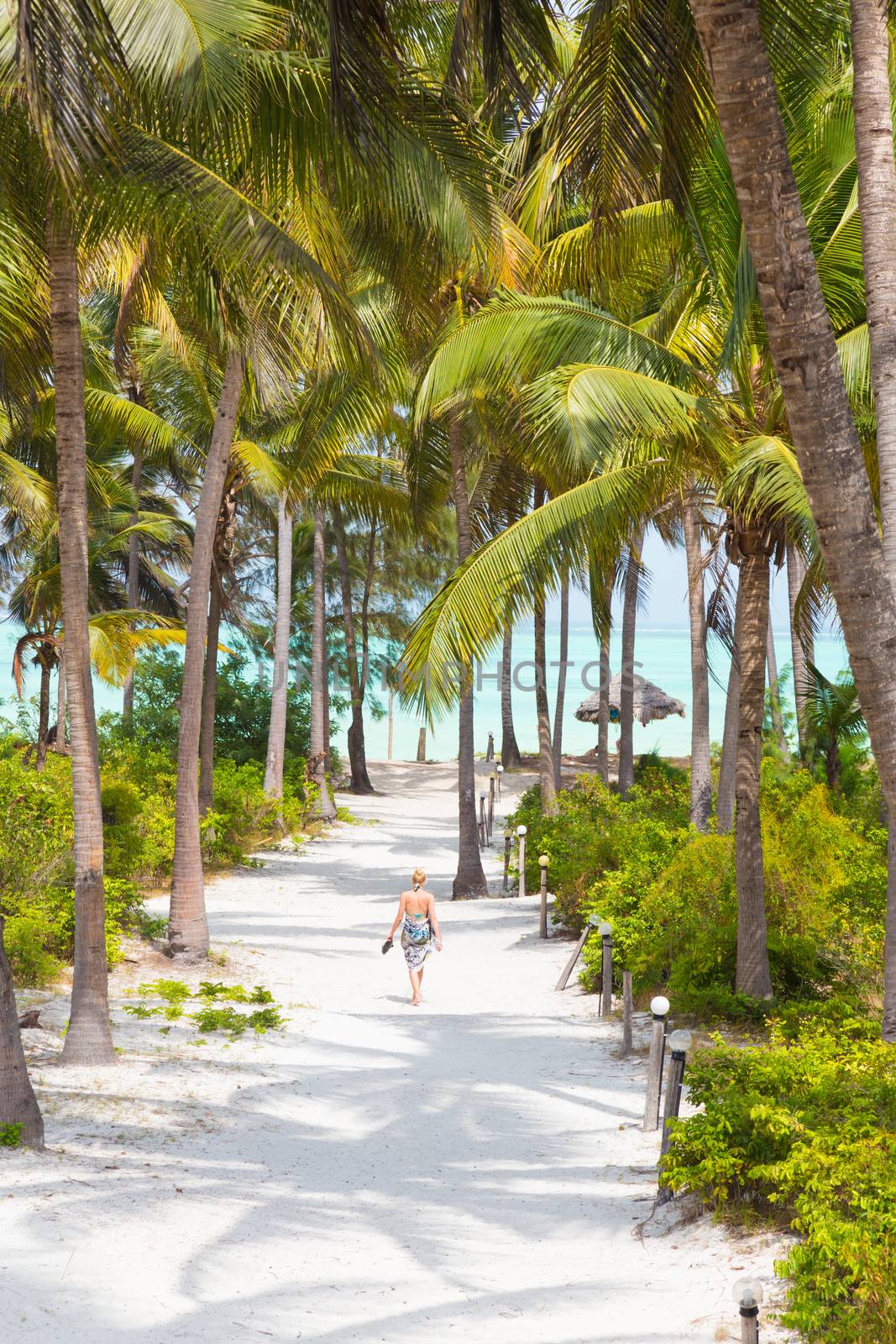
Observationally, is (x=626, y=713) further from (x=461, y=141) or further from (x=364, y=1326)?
(x=364, y=1326)

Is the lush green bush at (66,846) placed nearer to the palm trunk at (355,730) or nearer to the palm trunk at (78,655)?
the palm trunk at (78,655)

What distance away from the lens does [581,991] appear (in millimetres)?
A: 10961

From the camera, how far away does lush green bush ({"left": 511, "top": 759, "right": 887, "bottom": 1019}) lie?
8.91 m

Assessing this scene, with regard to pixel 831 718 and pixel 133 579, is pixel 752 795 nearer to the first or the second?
pixel 831 718

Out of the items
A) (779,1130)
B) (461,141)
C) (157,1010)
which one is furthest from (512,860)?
(779,1130)

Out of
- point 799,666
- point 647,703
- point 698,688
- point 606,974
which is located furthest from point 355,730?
point 606,974

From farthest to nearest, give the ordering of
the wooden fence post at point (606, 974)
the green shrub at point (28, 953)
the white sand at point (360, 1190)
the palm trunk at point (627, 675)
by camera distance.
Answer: the palm trunk at point (627, 675) < the wooden fence post at point (606, 974) < the green shrub at point (28, 953) < the white sand at point (360, 1190)

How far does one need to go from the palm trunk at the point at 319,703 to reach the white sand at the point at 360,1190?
12.9 metres

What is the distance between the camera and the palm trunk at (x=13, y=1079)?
579 cm

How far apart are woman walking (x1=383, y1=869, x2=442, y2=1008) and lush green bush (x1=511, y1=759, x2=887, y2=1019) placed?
1444mm

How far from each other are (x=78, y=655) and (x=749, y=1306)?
19.3 ft

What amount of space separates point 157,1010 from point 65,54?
6744 mm

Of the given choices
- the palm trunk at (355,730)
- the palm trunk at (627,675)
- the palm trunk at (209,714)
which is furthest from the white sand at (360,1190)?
the palm trunk at (355,730)

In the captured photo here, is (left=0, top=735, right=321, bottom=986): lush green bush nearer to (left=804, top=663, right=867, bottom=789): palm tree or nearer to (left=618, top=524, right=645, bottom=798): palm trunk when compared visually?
(left=618, top=524, right=645, bottom=798): palm trunk
